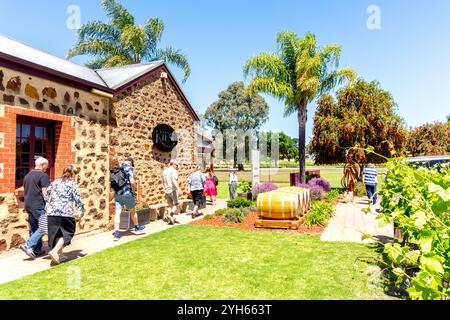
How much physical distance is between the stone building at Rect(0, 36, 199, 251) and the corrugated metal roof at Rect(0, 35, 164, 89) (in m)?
0.04

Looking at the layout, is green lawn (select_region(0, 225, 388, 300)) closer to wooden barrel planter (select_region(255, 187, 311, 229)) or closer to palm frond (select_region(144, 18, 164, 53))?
wooden barrel planter (select_region(255, 187, 311, 229))

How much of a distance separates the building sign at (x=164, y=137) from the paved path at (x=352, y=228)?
7.24 metres

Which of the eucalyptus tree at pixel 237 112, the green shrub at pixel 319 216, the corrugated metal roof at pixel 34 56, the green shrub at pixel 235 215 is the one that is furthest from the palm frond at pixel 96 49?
the eucalyptus tree at pixel 237 112

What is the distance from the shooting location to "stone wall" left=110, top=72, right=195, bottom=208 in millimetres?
10305

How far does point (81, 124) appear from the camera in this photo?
8.50m

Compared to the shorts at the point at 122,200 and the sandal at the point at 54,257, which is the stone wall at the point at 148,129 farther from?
the sandal at the point at 54,257

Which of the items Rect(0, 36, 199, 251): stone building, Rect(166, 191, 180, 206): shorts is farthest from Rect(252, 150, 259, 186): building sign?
Rect(166, 191, 180, 206): shorts

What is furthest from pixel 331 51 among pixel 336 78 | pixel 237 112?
pixel 237 112

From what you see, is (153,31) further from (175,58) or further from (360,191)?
(360,191)

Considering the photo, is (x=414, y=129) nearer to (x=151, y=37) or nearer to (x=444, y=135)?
(x=444, y=135)

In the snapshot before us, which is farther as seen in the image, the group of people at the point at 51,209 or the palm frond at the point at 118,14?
the palm frond at the point at 118,14

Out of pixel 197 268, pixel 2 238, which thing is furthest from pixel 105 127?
pixel 197 268

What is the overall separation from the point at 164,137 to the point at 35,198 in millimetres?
6812

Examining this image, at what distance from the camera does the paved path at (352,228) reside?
7.96m
